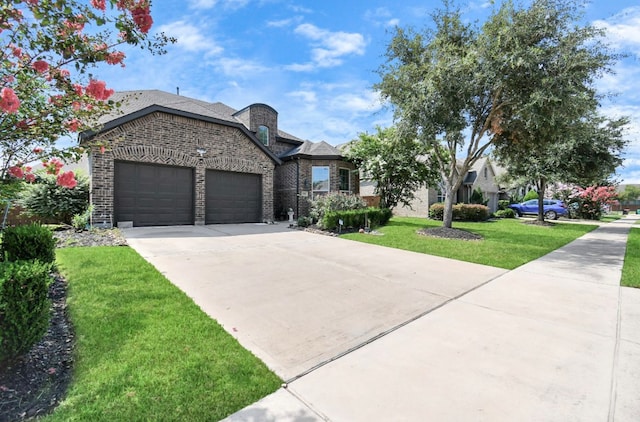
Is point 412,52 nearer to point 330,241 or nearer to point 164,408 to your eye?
point 330,241

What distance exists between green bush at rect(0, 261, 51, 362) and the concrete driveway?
1.52m

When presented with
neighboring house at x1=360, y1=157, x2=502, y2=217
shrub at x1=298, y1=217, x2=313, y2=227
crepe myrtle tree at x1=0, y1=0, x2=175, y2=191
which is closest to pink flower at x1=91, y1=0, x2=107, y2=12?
crepe myrtle tree at x1=0, y1=0, x2=175, y2=191

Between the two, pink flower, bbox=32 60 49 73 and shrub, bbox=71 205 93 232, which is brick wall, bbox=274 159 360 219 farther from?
pink flower, bbox=32 60 49 73

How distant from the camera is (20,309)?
2.22m

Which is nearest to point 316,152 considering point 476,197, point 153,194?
point 153,194

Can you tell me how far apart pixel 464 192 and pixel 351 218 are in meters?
16.6

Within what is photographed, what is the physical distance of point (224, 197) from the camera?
513 inches

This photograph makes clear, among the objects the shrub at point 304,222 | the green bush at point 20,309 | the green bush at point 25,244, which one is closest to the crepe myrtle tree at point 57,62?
the green bush at point 20,309

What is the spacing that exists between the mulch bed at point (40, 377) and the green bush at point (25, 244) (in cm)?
167

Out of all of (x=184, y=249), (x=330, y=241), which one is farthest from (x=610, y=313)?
(x=184, y=249)

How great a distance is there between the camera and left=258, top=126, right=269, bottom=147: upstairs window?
1641cm

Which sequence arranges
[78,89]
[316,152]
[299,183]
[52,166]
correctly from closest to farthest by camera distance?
[78,89], [52,166], [299,183], [316,152]

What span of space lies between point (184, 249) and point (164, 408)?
5557 millimetres

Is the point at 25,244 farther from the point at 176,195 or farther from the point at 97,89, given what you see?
the point at 176,195
